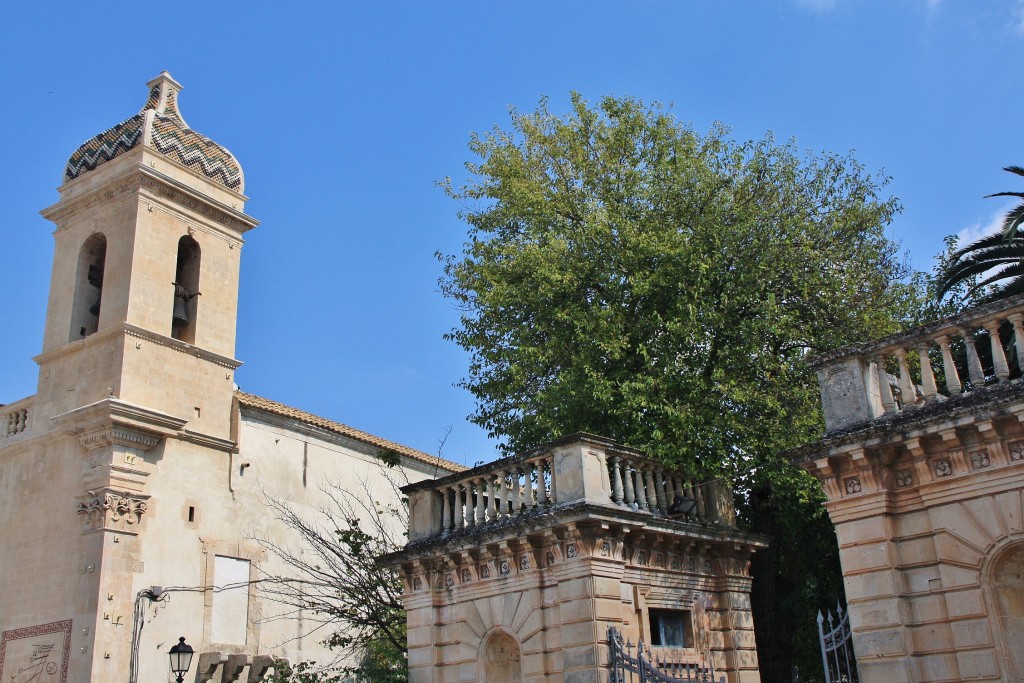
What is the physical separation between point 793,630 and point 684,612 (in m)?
3.86

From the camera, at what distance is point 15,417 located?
2377 centimetres

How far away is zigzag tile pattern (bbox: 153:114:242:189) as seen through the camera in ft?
78.7

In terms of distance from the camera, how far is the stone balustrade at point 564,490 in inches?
539

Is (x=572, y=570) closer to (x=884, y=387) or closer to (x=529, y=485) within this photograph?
(x=529, y=485)

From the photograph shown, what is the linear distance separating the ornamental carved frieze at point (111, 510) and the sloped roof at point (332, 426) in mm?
4028

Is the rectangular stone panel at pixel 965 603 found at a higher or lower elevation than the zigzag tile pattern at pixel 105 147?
lower

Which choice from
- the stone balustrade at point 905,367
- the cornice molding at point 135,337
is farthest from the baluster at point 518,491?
the cornice molding at point 135,337

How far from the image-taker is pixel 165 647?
2020 cm

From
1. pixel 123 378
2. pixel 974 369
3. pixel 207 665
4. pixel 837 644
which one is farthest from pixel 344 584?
pixel 974 369

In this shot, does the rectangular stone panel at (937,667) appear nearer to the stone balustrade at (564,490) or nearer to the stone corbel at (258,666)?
the stone balustrade at (564,490)

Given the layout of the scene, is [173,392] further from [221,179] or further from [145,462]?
[221,179]

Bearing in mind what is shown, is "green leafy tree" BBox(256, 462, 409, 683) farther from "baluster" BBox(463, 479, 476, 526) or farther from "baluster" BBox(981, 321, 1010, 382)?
"baluster" BBox(981, 321, 1010, 382)

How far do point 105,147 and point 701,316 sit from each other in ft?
53.2

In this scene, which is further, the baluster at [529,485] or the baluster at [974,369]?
the baluster at [529,485]
